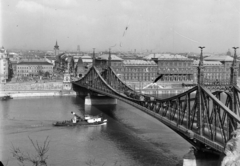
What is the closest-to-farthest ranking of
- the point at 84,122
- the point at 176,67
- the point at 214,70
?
the point at 84,122
the point at 176,67
the point at 214,70

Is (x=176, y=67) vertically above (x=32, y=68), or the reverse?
(x=176, y=67)

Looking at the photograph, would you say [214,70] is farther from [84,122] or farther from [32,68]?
[84,122]

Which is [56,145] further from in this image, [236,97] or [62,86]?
[62,86]

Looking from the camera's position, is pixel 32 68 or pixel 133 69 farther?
pixel 32 68

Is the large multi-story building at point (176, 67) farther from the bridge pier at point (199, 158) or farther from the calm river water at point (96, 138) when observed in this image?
the bridge pier at point (199, 158)

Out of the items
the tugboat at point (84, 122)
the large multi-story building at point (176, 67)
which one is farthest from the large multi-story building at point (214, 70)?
the tugboat at point (84, 122)

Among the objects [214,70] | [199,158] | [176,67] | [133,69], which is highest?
[176,67]

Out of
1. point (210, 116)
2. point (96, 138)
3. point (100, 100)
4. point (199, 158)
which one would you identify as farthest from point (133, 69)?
point (199, 158)
